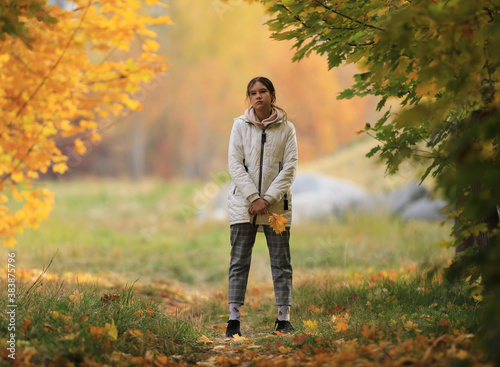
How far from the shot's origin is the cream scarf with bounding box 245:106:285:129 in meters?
3.92

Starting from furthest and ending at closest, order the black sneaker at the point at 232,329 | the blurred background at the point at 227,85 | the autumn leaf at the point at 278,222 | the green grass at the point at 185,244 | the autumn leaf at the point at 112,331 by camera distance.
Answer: the blurred background at the point at 227,85
the green grass at the point at 185,244
the black sneaker at the point at 232,329
the autumn leaf at the point at 278,222
the autumn leaf at the point at 112,331

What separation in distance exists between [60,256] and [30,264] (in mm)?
1263

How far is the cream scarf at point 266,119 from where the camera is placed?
3918 mm

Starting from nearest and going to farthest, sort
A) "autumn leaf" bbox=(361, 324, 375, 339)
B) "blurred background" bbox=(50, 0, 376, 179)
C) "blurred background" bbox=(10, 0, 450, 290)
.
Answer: "autumn leaf" bbox=(361, 324, 375, 339) < "blurred background" bbox=(10, 0, 450, 290) < "blurred background" bbox=(50, 0, 376, 179)

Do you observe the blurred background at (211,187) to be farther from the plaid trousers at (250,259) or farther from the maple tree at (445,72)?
the plaid trousers at (250,259)

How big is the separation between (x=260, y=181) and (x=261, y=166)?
11 centimetres

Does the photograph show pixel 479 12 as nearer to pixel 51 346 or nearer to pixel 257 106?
pixel 257 106

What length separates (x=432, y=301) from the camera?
163 inches

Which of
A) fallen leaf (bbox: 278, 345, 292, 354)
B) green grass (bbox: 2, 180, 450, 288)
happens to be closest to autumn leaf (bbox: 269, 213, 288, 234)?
fallen leaf (bbox: 278, 345, 292, 354)

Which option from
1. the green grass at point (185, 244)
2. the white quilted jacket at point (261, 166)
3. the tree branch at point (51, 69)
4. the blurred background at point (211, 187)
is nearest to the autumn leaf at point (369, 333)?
the blurred background at point (211, 187)

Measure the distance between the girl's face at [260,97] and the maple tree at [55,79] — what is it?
133 centimetres

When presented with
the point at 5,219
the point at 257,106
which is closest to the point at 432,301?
the point at 257,106

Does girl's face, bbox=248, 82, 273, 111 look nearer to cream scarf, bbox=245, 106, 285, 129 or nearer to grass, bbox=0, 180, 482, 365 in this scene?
cream scarf, bbox=245, 106, 285, 129

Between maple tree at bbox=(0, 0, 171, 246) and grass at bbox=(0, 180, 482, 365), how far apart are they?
3.62ft
